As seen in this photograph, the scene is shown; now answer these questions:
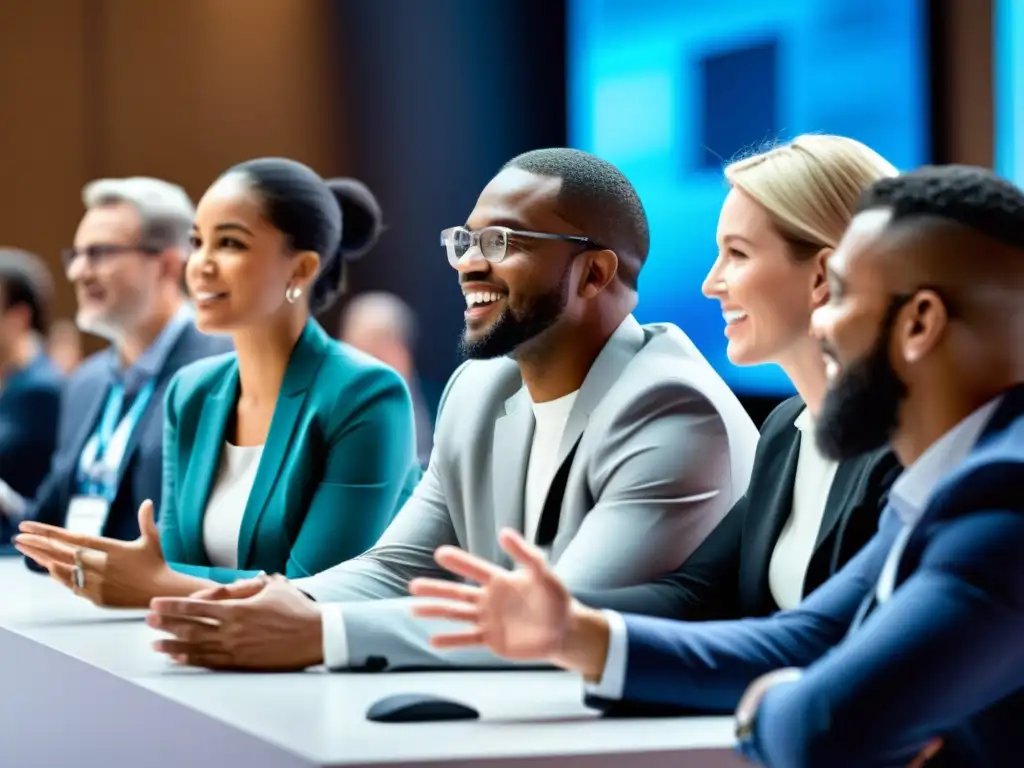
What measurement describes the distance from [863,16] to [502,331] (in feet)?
11.3

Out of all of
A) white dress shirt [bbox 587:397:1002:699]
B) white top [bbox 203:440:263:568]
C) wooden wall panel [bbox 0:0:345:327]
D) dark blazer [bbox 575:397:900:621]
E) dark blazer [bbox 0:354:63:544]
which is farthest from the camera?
wooden wall panel [bbox 0:0:345:327]

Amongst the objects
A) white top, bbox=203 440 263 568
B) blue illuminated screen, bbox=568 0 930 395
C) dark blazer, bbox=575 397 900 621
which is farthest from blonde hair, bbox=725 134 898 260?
blue illuminated screen, bbox=568 0 930 395

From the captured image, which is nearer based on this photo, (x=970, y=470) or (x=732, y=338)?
(x=970, y=470)

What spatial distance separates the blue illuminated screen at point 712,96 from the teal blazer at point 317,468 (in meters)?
2.46

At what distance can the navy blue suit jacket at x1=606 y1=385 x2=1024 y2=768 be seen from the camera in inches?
68.2

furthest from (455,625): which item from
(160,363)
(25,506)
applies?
(25,506)

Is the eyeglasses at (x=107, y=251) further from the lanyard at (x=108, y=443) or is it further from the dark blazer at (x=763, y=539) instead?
the dark blazer at (x=763, y=539)

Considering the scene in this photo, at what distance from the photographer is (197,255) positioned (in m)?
3.88

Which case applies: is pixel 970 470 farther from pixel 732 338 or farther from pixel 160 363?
pixel 160 363

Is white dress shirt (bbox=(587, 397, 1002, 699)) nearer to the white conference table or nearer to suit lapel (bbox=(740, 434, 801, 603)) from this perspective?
the white conference table

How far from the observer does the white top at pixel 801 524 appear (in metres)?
2.59

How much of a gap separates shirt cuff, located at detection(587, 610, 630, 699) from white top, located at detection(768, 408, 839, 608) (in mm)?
488

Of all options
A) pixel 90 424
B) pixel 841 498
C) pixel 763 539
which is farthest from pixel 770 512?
pixel 90 424

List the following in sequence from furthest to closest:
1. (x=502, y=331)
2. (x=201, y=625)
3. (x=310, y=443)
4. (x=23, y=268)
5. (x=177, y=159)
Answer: (x=177, y=159) < (x=23, y=268) < (x=310, y=443) < (x=502, y=331) < (x=201, y=625)
